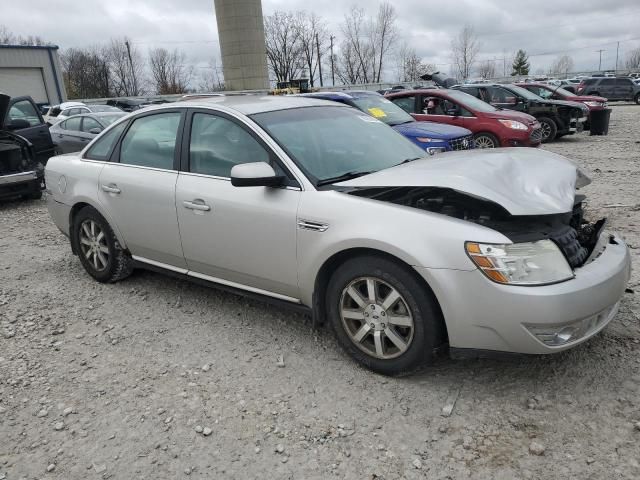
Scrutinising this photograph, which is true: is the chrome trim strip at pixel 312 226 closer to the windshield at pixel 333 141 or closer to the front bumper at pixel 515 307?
the windshield at pixel 333 141

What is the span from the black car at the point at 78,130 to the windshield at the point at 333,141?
29.1 ft

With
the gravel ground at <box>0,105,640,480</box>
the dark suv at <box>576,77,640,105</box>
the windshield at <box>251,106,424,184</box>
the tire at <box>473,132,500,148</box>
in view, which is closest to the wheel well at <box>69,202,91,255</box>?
the gravel ground at <box>0,105,640,480</box>

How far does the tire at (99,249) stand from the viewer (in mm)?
4699

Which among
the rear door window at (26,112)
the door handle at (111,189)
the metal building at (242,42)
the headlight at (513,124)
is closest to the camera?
the door handle at (111,189)

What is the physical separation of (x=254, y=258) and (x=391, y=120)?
20.8 ft

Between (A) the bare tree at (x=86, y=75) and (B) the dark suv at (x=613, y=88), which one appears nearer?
(B) the dark suv at (x=613, y=88)

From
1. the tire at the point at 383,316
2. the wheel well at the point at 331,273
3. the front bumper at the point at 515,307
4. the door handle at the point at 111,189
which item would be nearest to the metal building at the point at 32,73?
the door handle at the point at 111,189

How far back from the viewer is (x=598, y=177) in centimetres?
889

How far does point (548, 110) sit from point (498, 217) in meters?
13.2

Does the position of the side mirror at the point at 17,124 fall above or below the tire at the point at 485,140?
above

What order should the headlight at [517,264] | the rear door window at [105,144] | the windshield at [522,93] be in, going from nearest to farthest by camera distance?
the headlight at [517,264] < the rear door window at [105,144] < the windshield at [522,93]

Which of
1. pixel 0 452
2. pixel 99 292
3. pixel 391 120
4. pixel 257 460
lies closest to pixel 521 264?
pixel 257 460

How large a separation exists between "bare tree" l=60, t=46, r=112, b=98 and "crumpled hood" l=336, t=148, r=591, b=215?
56.9 meters

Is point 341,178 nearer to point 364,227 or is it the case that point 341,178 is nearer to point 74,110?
point 364,227
